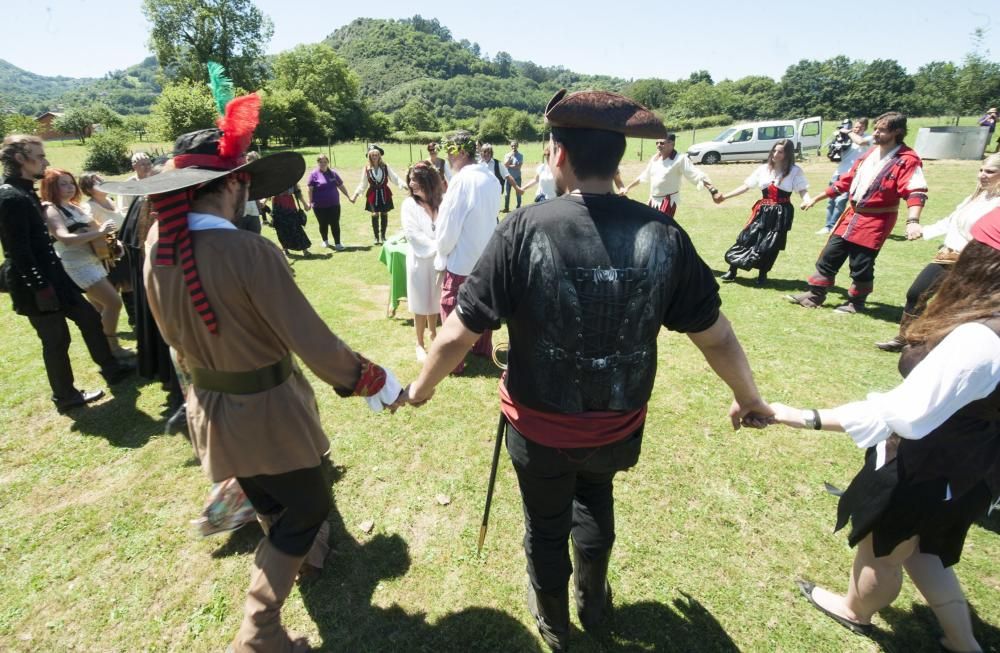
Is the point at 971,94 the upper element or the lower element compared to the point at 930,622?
upper

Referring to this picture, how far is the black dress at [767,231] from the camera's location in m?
6.85

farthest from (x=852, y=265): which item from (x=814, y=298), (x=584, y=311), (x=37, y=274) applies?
(x=37, y=274)

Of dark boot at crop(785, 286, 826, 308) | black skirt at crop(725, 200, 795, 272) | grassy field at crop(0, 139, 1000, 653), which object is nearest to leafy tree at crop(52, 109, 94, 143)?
grassy field at crop(0, 139, 1000, 653)

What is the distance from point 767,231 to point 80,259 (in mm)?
8220

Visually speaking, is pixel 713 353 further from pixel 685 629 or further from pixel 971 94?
pixel 971 94

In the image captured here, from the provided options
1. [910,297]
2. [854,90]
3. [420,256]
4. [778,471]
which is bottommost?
[778,471]

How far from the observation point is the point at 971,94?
35906 millimetres

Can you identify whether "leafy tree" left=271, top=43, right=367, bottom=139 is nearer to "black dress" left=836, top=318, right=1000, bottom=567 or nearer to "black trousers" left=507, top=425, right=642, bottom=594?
"black trousers" left=507, top=425, right=642, bottom=594

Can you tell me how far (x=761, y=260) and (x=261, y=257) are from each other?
7.11 m

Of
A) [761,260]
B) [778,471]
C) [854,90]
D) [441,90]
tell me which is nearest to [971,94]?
[854,90]

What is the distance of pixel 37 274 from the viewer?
3.86 metres

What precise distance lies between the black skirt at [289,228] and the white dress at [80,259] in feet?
15.1

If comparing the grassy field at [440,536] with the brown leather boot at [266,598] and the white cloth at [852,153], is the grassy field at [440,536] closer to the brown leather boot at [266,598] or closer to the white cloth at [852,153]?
the brown leather boot at [266,598]

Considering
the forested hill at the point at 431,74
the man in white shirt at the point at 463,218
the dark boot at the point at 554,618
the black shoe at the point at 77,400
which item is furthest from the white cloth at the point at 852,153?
the forested hill at the point at 431,74
